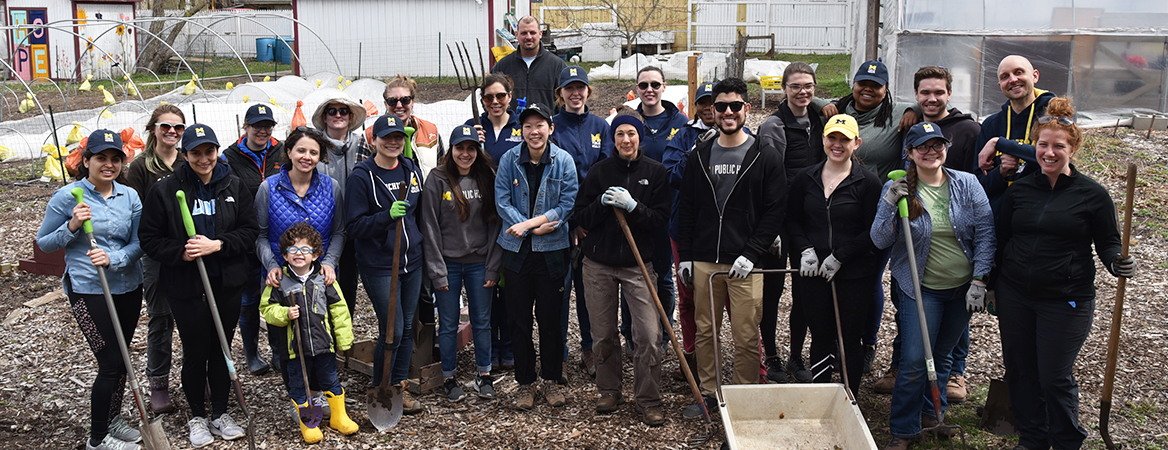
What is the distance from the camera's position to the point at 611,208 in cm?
519

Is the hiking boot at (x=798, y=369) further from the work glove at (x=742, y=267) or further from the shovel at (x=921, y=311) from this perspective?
the shovel at (x=921, y=311)

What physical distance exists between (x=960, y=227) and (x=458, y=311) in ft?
10.2

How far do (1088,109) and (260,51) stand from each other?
1054 inches

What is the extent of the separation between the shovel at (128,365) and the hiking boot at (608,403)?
253cm

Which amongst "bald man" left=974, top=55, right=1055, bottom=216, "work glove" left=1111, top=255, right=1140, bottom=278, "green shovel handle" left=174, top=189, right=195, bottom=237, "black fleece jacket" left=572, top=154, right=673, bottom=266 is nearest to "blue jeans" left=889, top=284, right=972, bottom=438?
"bald man" left=974, top=55, right=1055, bottom=216

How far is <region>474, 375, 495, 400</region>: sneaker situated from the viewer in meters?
5.79

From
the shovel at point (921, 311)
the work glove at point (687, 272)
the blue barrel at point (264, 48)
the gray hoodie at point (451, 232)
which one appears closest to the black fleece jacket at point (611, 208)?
the work glove at point (687, 272)

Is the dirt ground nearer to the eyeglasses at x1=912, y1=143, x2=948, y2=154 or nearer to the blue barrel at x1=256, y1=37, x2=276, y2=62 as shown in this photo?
the eyeglasses at x1=912, y1=143, x2=948, y2=154

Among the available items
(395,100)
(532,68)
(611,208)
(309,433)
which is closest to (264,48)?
(532,68)

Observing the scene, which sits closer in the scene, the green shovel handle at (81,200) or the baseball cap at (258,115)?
the green shovel handle at (81,200)

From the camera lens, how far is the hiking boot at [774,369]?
19.5 feet

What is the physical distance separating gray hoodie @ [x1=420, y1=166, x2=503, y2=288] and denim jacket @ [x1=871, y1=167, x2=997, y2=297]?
2.36m

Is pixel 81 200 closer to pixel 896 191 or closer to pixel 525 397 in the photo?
pixel 525 397

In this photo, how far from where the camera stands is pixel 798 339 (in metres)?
5.86
